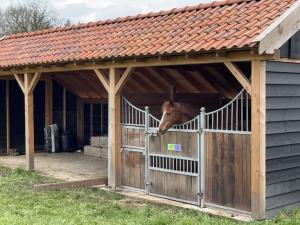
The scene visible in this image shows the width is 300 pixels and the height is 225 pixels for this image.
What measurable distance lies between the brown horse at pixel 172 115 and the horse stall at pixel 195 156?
0.12 meters

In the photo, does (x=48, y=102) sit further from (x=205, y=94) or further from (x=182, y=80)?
(x=205, y=94)

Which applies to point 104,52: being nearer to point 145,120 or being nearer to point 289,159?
point 145,120

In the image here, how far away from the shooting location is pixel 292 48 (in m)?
7.17

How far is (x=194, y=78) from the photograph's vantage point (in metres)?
10.3

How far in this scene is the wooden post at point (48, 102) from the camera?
607 inches

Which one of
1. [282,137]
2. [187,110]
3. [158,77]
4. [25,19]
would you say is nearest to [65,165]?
[158,77]

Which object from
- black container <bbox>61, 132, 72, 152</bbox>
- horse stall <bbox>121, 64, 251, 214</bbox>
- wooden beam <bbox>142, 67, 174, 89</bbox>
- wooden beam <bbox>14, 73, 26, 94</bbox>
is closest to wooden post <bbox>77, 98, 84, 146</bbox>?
black container <bbox>61, 132, 72, 152</bbox>

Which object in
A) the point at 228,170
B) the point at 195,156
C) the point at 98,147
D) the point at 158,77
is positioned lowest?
the point at 98,147

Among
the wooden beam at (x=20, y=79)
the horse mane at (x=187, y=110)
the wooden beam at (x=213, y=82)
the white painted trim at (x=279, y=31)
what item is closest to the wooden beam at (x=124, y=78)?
the horse mane at (x=187, y=110)

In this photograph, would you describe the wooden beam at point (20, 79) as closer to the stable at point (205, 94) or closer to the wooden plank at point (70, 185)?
the stable at point (205, 94)

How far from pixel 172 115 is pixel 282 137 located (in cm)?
193

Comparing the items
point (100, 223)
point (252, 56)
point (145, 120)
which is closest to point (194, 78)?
point (145, 120)

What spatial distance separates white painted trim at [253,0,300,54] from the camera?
638cm

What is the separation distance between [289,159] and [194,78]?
3573mm
